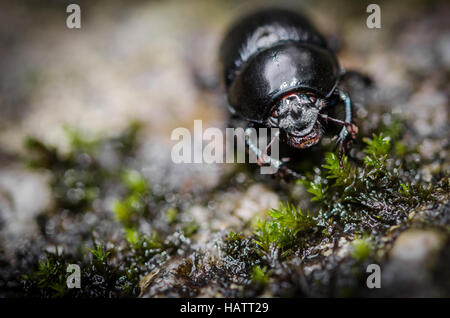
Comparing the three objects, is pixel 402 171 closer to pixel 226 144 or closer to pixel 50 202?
pixel 226 144

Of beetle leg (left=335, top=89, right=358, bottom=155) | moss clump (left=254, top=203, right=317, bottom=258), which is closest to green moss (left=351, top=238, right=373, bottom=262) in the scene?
moss clump (left=254, top=203, right=317, bottom=258)

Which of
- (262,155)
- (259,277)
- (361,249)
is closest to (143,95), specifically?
(262,155)

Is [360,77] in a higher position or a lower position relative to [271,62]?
higher

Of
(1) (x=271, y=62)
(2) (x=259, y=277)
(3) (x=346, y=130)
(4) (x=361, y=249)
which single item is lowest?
(2) (x=259, y=277)

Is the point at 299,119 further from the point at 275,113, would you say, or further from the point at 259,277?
the point at 259,277

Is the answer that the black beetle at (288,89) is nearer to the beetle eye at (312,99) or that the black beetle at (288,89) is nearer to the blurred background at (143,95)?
the beetle eye at (312,99)
